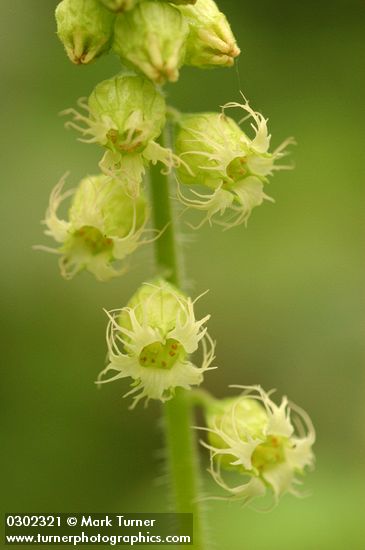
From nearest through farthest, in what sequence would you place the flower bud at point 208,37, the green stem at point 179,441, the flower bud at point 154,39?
1. the flower bud at point 154,39
2. the flower bud at point 208,37
3. the green stem at point 179,441

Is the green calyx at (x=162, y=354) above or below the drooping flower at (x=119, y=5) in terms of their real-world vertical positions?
below

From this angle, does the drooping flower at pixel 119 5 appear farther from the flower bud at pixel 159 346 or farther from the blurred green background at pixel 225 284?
the blurred green background at pixel 225 284

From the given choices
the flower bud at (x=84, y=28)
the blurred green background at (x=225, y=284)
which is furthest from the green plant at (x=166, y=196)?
the blurred green background at (x=225, y=284)

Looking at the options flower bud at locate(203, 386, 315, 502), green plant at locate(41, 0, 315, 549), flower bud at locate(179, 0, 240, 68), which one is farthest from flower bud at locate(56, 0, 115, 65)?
flower bud at locate(203, 386, 315, 502)

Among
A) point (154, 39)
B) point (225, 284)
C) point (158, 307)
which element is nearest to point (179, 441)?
point (158, 307)

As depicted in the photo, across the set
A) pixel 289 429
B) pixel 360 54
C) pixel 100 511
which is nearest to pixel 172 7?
pixel 289 429

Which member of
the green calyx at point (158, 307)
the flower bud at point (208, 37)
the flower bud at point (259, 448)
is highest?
the flower bud at point (208, 37)
